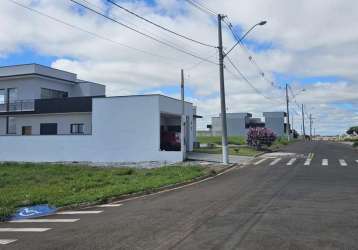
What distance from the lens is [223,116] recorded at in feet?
95.6

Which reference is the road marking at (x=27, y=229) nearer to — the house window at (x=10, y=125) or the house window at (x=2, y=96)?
the house window at (x=10, y=125)

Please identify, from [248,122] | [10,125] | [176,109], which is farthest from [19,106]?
[248,122]

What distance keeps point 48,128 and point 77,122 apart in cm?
352

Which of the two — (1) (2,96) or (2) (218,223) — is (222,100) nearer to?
(2) (218,223)

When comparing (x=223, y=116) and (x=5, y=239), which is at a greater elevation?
(x=223, y=116)

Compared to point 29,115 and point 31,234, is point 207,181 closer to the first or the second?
point 31,234

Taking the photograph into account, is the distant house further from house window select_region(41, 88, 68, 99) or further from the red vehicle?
the red vehicle

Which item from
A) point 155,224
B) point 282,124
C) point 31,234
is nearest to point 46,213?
point 31,234

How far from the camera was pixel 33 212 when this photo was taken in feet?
42.7

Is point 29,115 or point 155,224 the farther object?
point 29,115

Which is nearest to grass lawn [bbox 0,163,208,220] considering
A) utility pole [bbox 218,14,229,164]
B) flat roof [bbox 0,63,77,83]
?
utility pole [bbox 218,14,229,164]

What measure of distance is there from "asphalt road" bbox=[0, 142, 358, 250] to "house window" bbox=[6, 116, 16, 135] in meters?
32.7

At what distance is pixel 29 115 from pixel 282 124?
3537 inches

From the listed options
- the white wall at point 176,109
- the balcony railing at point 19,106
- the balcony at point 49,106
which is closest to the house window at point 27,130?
the balcony at point 49,106
